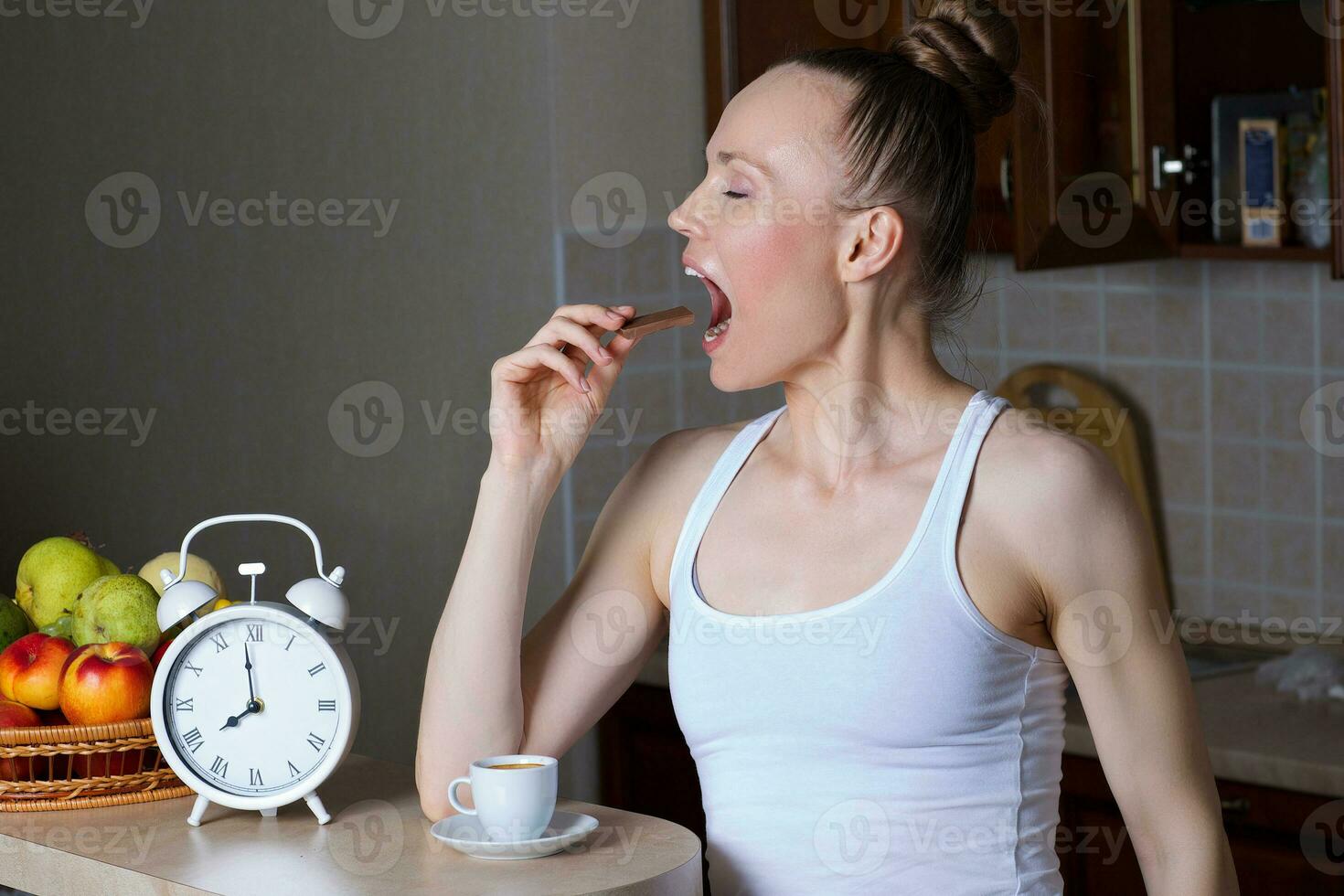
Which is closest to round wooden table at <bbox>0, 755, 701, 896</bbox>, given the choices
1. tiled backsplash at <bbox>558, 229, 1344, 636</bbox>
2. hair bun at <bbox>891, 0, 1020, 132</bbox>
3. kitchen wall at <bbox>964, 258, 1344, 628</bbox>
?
Result: hair bun at <bbox>891, 0, 1020, 132</bbox>

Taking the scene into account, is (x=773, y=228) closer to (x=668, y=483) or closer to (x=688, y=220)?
(x=688, y=220)

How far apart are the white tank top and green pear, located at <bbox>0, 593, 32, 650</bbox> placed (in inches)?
24.3

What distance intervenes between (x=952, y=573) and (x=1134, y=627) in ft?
0.48

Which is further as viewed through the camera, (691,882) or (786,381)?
(786,381)

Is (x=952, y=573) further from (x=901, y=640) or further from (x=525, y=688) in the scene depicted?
(x=525, y=688)

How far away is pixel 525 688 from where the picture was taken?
1.46m

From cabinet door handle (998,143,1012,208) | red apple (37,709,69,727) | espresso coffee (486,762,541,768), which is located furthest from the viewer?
cabinet door handle (998,143,1012,208)

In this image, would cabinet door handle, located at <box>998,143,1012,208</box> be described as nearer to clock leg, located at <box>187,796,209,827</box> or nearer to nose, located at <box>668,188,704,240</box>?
nose, located at <box>668,188,704,240</box>

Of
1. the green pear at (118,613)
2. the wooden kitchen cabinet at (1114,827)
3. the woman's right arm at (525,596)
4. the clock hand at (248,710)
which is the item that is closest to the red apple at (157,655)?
the green pear at (118,613)

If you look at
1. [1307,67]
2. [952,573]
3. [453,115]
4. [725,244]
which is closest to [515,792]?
[952,573]

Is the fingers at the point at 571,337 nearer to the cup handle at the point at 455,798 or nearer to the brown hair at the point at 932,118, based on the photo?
the brown hair at the point at 932,118

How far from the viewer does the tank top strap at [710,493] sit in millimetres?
1423

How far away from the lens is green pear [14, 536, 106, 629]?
4.73 feet

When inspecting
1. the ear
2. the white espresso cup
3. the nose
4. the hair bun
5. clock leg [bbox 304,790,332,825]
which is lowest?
clock leg [bbox 304,790,332,825]
